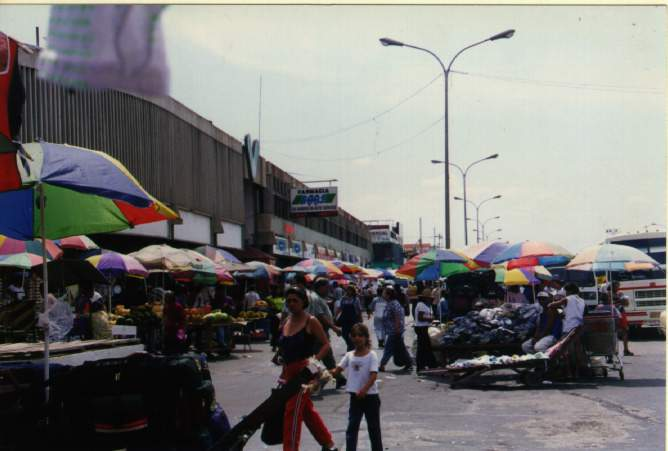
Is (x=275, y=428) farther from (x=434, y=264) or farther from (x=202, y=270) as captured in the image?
(x=434, y=264)

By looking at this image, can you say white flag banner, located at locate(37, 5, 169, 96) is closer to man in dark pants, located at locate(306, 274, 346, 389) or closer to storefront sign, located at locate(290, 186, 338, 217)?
man in dark pants, located at locate(306, 274, 346, 389)

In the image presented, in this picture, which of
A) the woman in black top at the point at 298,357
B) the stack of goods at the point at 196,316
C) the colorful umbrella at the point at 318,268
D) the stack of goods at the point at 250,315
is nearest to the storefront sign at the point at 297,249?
the colorful umbrella at the point at 318,268

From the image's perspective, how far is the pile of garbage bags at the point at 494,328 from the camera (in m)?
15.0

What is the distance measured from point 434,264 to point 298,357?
12623mm

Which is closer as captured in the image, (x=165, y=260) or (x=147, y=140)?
(x=165, y=260)

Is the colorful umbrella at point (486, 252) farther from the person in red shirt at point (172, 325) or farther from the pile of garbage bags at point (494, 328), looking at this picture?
the person in red shirt at point (172, 325)

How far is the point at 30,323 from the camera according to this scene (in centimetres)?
1289

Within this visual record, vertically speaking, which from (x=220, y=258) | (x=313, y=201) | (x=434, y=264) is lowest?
(x=434, y=264)

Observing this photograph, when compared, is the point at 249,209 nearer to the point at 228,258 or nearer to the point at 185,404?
the point at 228,258

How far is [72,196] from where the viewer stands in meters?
8.12

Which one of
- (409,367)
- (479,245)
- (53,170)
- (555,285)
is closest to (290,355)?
(53,170)

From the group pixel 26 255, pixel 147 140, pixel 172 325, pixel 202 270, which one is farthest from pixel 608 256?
pixel 147 140

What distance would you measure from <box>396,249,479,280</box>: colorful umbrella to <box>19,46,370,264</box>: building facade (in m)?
10.3

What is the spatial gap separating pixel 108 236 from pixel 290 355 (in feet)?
70.0
